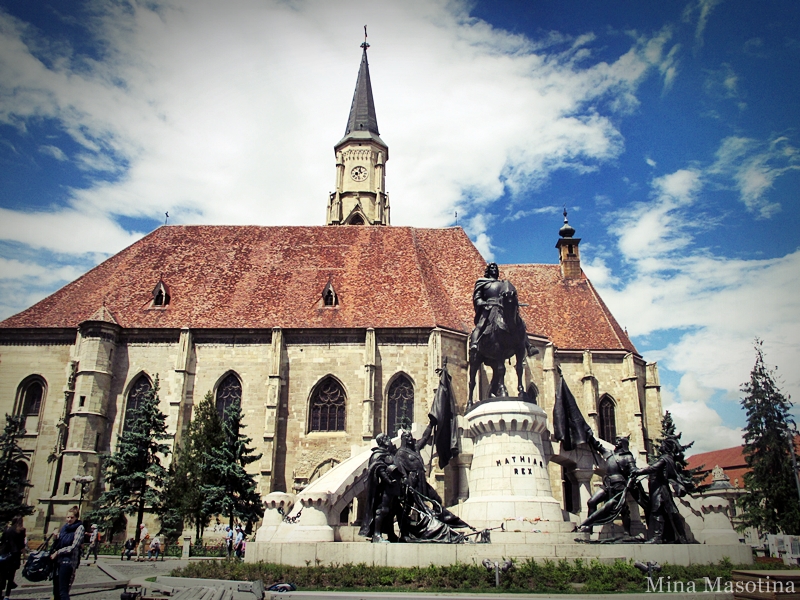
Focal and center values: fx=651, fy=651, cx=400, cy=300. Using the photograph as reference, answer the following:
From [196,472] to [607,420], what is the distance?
18.7m

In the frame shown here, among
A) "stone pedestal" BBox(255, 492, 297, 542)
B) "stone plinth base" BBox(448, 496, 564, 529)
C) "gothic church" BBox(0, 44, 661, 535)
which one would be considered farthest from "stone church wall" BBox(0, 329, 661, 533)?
"stone plinth base" BBox(448, 496, 564, 529)

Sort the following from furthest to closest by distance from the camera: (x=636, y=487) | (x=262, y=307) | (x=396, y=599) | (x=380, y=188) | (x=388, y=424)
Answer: (x=380, y=188) < (x=262, y=307) < (x=388, y=424) < (x=636, y=487) < (x=396, y=599)

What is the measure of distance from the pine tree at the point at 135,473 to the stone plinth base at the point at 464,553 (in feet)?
42.3

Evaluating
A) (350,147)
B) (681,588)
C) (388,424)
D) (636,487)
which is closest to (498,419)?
(636,487)

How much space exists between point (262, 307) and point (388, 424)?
8.07 metres

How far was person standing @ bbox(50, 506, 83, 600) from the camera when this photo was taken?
322 inches

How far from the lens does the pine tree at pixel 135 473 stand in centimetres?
2353

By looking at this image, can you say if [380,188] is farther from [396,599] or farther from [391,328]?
[396,599]

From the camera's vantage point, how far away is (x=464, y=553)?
11.8m

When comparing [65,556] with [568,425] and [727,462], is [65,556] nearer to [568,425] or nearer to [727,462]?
[568,425]

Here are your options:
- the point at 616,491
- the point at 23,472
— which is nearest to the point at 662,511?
the point at 616,491

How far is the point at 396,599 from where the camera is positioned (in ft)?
29.1

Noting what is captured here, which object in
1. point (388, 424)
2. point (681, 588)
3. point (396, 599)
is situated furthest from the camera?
point (388, 424)

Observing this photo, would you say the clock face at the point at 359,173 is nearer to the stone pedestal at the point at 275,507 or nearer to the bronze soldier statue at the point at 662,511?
the stone pedestal at the point at 275,507
